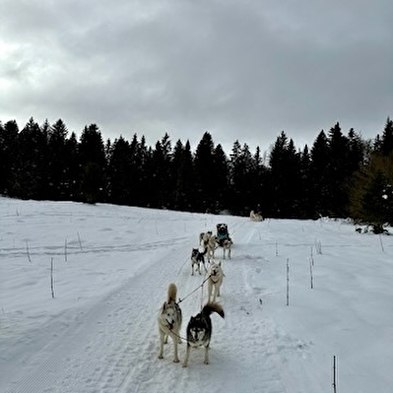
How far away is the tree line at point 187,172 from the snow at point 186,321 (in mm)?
40529

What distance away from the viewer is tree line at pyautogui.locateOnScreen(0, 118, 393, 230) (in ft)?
183

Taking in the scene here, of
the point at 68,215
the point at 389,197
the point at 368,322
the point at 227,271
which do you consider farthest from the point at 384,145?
the point at 368,322

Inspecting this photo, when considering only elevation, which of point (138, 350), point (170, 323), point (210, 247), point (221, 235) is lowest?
point (138, 350)

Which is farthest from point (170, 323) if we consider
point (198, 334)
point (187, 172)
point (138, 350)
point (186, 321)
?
point (187, 172)

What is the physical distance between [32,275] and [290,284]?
25.8 feet

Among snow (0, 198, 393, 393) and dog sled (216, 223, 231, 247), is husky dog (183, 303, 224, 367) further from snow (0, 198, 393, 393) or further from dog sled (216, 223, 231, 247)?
dog sled (216, 223, 231, 247)

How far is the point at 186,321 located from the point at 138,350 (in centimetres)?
196

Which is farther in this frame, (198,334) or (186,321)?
(186,321)

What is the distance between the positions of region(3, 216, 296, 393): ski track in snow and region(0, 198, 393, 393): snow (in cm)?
2

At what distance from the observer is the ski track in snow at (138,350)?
5770 mm

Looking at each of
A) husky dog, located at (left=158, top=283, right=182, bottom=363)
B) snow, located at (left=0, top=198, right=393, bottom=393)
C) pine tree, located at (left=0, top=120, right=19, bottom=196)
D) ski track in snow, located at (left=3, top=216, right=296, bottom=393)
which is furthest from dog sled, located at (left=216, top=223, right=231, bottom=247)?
Result: pine tree, located at (left=0, top=120, right=19, bottom=196)

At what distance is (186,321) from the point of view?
8664mm

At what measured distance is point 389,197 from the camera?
28422mm

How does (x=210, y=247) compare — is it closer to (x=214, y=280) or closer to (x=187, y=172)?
(x=214, y=280)
